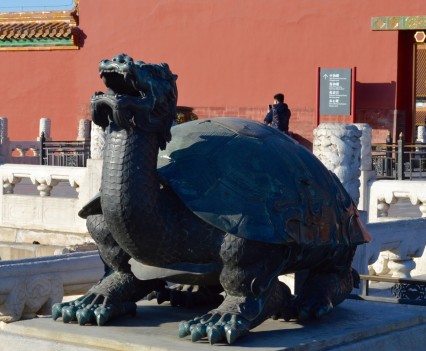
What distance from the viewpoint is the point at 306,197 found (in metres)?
4.88

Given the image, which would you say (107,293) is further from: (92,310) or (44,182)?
(44,182)

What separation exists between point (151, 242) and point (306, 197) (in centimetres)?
76

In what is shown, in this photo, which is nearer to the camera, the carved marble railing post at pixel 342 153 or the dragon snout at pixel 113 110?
the dragon snout at pixel 113 110

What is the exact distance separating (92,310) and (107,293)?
5.1 inches

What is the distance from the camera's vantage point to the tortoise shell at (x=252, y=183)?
457 cm

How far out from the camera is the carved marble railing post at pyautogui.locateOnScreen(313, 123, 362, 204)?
974 cm

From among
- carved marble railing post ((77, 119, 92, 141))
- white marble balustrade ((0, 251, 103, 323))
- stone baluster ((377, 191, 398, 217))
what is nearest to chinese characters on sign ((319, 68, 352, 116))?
carved marble railing post ((77, 119, 92, 141))

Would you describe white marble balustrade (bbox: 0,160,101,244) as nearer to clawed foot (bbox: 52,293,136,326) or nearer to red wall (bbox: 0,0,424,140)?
clawed foot (bbox: 52,293,136,326)

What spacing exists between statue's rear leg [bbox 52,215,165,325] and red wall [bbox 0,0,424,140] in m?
17.7

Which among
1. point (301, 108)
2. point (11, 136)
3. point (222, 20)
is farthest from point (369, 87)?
point (11, 136)

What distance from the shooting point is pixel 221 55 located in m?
24.7

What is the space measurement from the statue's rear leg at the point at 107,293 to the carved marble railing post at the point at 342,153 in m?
4.91

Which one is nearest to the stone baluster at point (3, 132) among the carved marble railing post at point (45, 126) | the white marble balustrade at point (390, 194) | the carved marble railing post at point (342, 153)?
the carved marble railing post at point (45, 126)

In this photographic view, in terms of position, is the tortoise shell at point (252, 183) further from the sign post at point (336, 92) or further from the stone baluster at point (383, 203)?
the sign post at point (336, 92)
